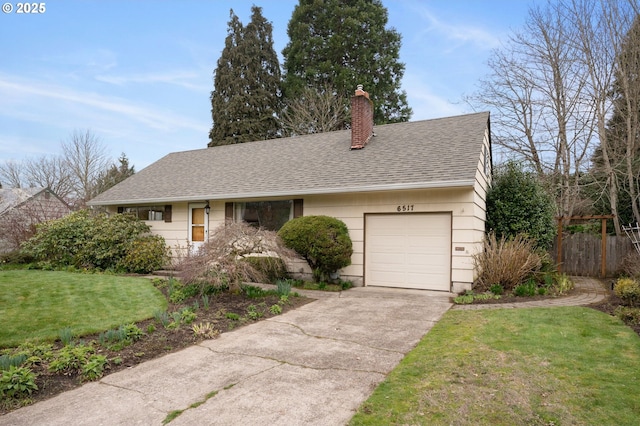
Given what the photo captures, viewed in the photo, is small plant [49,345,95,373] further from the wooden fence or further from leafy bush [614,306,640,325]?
the wooden fence

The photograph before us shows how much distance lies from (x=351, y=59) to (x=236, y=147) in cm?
1389

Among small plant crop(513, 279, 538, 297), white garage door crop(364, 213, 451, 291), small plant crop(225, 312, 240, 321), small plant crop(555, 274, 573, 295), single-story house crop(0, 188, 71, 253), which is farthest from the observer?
single-story house crop(0, 188, 71, 253)

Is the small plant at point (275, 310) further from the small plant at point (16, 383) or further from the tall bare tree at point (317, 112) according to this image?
the tall bare tree at point (317, 112)

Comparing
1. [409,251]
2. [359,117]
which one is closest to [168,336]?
[409,251]

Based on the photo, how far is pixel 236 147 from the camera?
15.9 meters

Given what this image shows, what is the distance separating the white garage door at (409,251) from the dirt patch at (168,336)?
2.42 meters

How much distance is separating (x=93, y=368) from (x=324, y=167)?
8.13 meters

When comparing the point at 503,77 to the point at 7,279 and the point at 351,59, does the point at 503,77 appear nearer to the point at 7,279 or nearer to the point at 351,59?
the point at 351,59

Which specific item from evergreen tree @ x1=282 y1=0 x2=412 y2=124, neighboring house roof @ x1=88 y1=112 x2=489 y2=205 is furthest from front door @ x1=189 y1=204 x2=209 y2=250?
evergreen tree @ x1=282 y1=0 x2=412 y2=124

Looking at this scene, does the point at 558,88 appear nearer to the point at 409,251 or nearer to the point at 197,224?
the point at 409,251

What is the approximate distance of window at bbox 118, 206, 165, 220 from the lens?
44.2 ft

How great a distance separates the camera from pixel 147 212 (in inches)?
544

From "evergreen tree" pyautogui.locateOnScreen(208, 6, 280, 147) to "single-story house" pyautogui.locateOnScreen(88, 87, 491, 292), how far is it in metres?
11.8

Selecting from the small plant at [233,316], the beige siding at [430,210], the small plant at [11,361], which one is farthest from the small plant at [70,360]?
the beige siding at [430,210]
